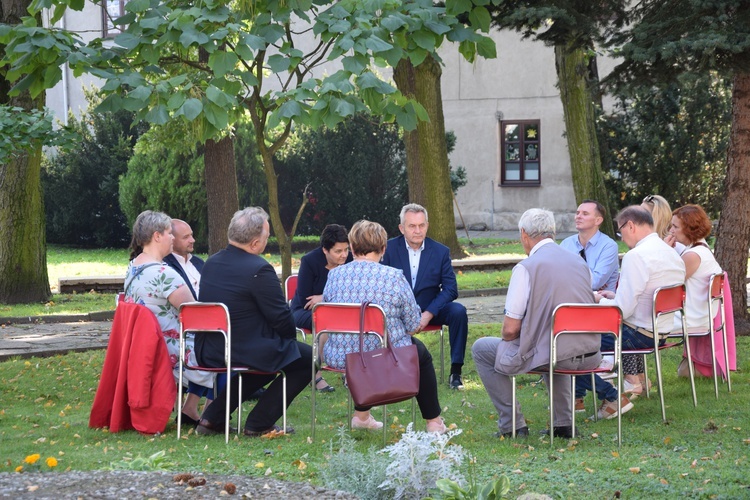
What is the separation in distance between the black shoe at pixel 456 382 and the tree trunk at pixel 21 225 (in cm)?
882

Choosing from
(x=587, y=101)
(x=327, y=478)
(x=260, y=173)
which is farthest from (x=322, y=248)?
(x=260, y=173)

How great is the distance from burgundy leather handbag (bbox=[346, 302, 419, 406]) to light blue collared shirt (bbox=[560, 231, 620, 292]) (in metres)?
3.09

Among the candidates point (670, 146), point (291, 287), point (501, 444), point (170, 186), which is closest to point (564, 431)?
point (501, 444)

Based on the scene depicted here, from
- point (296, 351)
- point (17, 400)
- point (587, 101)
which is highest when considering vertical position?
point (587, 101)

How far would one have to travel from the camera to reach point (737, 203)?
11602mm

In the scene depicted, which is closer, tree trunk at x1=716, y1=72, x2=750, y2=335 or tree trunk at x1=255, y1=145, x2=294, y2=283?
tree trunk at x1=255, y1=145, x2=294, y2=283

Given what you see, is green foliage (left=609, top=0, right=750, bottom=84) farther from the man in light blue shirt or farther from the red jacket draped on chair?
the red jacket draped on chair

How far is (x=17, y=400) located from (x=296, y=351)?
10.2 feet

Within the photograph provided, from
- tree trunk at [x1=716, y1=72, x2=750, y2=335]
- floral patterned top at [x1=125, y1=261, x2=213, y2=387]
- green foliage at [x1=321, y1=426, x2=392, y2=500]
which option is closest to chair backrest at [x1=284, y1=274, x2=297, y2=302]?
floral patterned top at [x1=125, y1=261, x2=213, y2=387]

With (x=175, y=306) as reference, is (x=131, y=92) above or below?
above

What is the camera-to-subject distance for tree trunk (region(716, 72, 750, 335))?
11547mm

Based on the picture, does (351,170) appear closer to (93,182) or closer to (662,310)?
(93,182)

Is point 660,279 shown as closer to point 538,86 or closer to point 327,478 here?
point 327,478

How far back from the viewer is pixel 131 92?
8523mm
